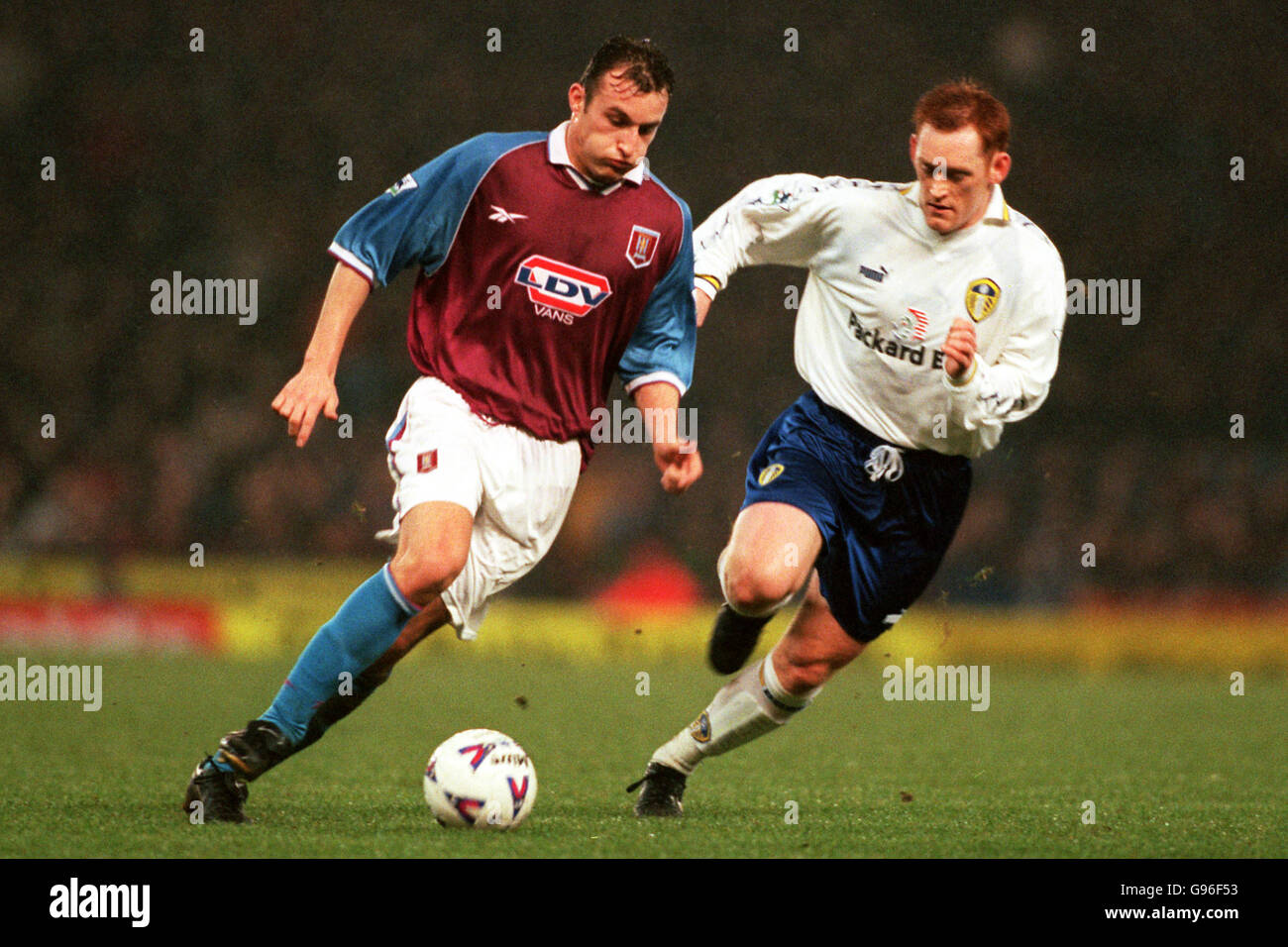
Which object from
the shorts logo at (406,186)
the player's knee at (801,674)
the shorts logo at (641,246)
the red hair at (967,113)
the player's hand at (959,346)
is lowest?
the player's knee at (801,674)

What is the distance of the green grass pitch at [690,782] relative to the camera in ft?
13.5

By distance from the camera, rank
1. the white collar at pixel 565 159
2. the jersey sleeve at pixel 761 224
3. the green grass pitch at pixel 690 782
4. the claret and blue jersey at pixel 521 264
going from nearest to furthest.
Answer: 1. the green grass pitch at pixel 690 782
2. the claret and blue jersey at pixel 521 264
3. the white collar at pixel 565 159
4. the jersey sleeve at pixel 761 224

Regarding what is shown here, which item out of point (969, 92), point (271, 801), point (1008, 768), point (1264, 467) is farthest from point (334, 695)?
point (1264, 467)

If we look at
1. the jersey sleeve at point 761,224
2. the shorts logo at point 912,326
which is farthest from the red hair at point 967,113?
the shorts logo at point 912,326

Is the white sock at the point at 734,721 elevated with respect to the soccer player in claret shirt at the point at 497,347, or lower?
lower

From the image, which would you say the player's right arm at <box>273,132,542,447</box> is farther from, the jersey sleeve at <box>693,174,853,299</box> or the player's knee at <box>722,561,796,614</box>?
the player's knee at <box>722,561,796,614</box>

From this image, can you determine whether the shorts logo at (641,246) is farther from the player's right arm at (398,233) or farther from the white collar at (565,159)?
the player's right arm at (398,233)

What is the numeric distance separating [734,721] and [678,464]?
1.04 metres

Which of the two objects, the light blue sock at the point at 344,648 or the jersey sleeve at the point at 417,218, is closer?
the light blue sock at the point at 344,648

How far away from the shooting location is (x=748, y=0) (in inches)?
613

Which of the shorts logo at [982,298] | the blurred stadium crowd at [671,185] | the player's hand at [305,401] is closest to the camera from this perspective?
the player's hand at [305,401]

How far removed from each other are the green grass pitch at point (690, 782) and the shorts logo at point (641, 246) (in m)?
1.65

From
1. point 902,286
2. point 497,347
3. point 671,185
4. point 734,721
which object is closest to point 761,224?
point 902,286

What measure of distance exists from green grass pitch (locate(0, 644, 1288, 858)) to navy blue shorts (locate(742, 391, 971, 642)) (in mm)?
694
